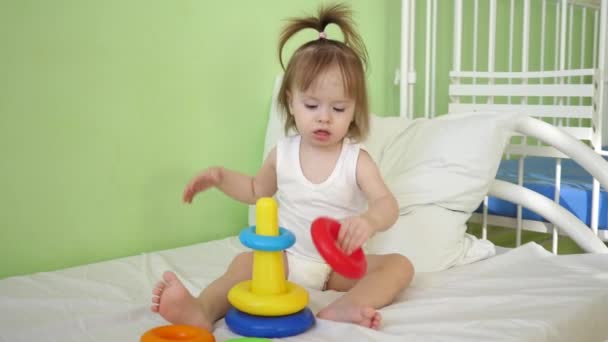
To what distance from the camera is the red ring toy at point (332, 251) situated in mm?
865

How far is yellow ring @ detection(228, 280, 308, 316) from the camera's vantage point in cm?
91

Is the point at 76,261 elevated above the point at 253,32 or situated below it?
below

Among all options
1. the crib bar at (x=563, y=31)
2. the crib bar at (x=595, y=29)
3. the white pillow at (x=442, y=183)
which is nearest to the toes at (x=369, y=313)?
the white pillow at (x=442, y=183)

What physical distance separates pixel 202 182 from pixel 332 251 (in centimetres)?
39

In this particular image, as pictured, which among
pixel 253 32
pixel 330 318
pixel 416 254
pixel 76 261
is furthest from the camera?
pixel 253 32

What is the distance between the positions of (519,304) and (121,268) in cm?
77

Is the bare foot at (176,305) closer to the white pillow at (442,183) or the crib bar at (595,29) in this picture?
the white pillow at (442,183)

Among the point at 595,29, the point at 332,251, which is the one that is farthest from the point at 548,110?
the point at 595,29

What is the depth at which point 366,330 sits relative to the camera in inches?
36.3

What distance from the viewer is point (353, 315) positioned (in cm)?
97

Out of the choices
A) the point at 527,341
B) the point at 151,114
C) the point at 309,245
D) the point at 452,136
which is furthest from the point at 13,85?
the point at 527,341

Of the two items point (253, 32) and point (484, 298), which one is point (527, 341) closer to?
point (484, 298)

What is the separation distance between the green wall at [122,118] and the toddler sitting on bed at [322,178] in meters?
0.38

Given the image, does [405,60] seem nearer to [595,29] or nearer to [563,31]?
[563,31]
